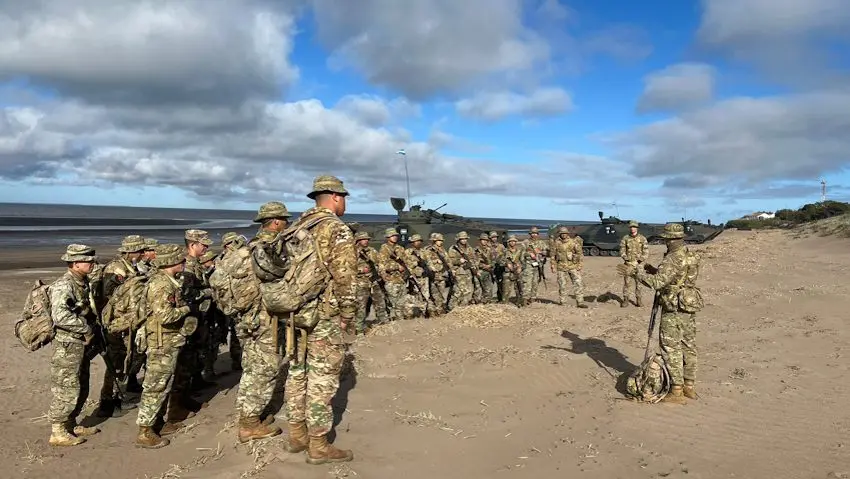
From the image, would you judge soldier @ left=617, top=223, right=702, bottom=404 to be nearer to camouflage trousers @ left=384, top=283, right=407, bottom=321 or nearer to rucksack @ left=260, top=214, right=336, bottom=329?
rucksack @ left=260, top=214, right=336, bottom=329

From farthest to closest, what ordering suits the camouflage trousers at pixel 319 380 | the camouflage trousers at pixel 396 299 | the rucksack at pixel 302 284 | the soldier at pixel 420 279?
the soldier at pixel 420 279
the camouflage trousers at pixel 396 299
the camouflage trousers at pixel 319 380
the rucksack at pixel 302 284

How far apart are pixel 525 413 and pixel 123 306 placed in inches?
185

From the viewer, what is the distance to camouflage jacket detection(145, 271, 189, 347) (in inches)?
215

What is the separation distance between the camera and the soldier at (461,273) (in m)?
13.2

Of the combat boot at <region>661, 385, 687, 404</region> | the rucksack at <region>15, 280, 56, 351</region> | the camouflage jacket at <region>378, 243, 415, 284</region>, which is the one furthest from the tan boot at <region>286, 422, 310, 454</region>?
the camouflage jacket at <region>378, 243, 415, 284</region>

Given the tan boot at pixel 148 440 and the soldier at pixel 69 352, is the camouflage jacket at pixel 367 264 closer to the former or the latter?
the soldier at pixel 69 352

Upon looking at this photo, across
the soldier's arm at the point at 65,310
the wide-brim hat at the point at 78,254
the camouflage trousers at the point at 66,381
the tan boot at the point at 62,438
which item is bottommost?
the tan boot at the point at 62,438

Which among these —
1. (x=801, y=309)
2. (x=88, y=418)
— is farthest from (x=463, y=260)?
(x=88, y=418)

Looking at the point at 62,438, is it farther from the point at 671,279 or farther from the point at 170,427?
the point at 671,279

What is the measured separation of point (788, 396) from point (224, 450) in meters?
6.34

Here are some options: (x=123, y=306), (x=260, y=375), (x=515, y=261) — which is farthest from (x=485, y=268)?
(x=260, y=375)

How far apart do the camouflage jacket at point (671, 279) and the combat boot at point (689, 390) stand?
2.90ft

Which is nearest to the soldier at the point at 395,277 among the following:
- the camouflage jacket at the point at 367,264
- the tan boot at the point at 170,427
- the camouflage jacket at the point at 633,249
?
the camouflage jacket at the point at 367,264

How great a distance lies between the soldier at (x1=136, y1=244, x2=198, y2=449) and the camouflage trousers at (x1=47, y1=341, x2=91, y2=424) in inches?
28.0
